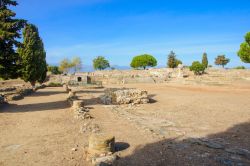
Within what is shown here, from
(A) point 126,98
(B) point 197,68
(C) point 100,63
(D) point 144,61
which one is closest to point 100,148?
(A) point 126,98

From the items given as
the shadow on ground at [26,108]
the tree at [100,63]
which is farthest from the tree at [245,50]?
the tree at [100,63]

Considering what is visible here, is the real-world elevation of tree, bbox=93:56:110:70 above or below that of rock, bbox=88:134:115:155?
above

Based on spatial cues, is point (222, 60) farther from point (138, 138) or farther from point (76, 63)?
point (138, 138)

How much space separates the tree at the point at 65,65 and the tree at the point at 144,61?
27.4 metres

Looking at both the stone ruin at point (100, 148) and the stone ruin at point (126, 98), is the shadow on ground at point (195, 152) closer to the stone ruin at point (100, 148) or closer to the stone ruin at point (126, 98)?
the stone ruin at point (100, 148)

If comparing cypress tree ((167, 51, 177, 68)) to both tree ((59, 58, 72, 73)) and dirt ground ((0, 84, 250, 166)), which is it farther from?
dirt ground ((0, 84, 250, 166))

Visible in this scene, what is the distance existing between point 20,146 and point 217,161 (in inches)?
245

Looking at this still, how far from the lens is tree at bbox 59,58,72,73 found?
104 metres

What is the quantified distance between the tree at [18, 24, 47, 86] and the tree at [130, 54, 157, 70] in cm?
7237

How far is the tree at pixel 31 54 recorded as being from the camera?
33094 millimetres

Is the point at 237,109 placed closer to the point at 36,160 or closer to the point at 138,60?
the point at 36,160

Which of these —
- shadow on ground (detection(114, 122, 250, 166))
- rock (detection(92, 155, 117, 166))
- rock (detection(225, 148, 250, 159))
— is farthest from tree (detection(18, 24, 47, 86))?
rock (detection(225, 148, 250, 159))

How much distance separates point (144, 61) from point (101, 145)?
9812cm

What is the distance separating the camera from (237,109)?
1552 cm
